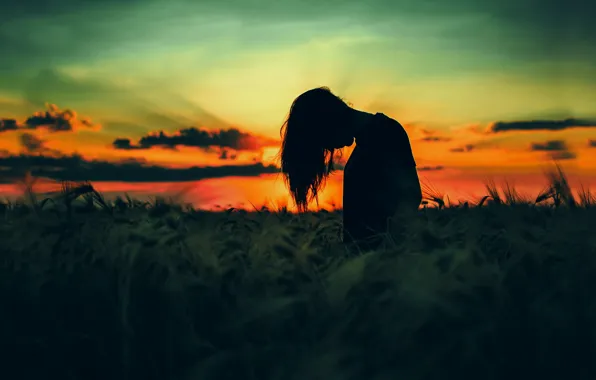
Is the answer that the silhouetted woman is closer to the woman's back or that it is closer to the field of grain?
the woman's back

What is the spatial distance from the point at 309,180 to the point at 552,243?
2.87 meters

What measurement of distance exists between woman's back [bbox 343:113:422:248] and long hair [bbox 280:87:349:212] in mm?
227

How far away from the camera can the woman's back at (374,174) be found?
5.05 meters

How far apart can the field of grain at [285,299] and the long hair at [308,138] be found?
1.78m

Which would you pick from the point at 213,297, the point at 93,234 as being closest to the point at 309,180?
the point at 93,234

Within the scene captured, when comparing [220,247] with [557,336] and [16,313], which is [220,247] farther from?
[557,336]

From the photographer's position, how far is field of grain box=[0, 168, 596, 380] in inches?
81.5

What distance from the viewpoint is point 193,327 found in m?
2.55

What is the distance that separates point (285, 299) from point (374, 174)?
2.96 m

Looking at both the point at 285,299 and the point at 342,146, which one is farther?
the point at 342,146

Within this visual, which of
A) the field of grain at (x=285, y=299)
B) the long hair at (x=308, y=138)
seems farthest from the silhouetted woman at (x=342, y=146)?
the field of grain at (x=285, y=299)

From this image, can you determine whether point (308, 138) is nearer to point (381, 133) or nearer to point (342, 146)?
point (342, 146)

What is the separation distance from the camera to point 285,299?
2311 mm

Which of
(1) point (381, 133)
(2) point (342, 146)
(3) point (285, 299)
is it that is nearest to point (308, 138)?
(2) point (342, 146)
